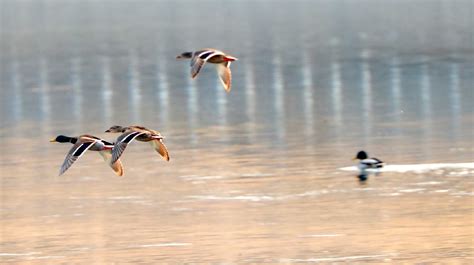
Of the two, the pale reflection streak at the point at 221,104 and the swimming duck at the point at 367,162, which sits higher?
the pale reflection streak at the point at 221,104

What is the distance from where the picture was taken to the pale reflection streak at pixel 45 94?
146 ft

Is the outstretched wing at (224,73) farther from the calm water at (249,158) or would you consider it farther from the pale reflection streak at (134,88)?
the pale reflection streak at (134,88)

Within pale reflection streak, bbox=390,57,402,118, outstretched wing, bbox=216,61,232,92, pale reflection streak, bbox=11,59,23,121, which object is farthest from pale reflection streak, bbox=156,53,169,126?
outstretched wing, bbox=216,61,232,92

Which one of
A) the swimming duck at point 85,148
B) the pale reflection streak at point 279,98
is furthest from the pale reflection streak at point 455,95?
the swimming duck at point 85,148

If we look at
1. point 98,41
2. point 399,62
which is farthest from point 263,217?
point 98,41

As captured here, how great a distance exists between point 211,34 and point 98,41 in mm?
8593

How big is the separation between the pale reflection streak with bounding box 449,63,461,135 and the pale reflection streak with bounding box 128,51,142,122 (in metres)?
8.59

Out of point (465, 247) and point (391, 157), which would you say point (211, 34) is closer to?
point (391, 157)

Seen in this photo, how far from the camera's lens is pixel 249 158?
3319 centimetres

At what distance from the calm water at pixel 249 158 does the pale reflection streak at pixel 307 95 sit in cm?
10

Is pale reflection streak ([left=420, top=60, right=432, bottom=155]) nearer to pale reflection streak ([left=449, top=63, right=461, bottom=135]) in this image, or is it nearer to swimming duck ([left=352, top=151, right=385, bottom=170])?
pale reflection streak ([left=449, top=63, right=461, bottom=135])

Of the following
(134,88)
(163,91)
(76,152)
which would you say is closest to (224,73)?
(76,152)

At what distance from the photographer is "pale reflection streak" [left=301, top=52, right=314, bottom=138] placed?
39.9 metres

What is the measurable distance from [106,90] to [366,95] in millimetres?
10550
